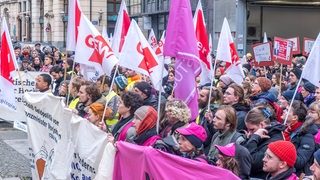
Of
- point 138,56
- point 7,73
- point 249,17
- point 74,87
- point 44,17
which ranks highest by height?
point 44,17

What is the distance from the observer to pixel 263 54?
42.3 feet

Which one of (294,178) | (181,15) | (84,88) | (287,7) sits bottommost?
(294,178)

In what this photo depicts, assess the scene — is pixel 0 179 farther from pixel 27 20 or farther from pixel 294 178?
pixel 27 20

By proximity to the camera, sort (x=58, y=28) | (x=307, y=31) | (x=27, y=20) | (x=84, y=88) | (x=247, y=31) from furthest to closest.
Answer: (x=27, y=20), (x=58, y=28), (x=307, y=31), (x=247, y=31), (x=84, y=88)

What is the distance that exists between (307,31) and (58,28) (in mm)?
27174

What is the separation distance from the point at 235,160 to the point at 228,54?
192 inches

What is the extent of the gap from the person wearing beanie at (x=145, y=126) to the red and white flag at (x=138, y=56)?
1.73m

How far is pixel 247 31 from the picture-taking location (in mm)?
29156

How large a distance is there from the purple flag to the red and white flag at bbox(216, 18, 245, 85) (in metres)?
2.95

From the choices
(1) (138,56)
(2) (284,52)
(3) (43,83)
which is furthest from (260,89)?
(3) (43,83)

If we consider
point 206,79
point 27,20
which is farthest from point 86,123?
point 27,20

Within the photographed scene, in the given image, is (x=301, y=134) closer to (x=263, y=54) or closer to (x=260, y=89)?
(x=260, y=89)

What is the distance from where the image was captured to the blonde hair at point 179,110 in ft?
20.1

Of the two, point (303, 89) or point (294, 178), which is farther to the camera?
point (303, 89)
